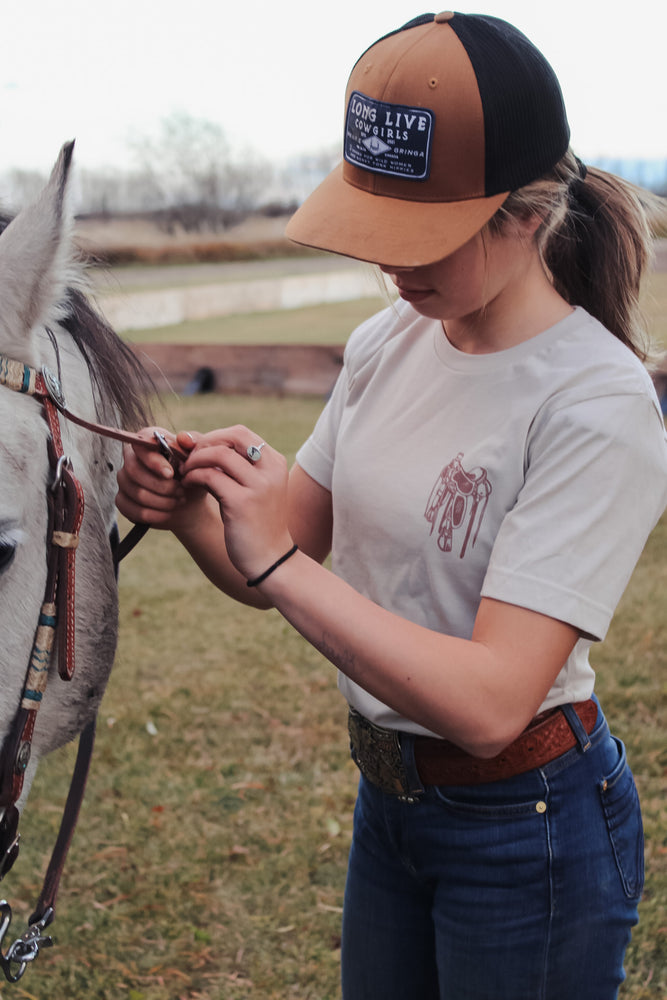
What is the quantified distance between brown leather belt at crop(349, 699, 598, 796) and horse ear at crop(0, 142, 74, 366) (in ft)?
2.59

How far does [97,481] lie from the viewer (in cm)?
132

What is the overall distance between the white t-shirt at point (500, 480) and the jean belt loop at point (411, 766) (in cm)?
3

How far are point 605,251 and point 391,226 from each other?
0.41 meters

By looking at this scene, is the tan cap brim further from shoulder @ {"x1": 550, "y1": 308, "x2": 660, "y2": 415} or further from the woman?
shoulder @ {"x1": 550, "y1": 308, "x2": 660, "y2": 415}

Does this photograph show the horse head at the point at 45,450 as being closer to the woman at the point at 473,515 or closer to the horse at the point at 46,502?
the horse at the point at 46,502

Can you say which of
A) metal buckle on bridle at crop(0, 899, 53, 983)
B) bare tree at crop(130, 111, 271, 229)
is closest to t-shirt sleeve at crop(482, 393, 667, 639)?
metal buckle on bridle at crop(0, 899, 53, 983)

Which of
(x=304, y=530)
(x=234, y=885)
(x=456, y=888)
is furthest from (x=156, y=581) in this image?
(x=456, y=888)

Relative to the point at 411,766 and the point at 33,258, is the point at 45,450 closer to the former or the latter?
the point at 33,258

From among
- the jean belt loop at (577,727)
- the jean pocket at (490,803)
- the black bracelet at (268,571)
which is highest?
the black bracelet at (268,571)

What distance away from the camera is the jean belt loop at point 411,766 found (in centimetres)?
135

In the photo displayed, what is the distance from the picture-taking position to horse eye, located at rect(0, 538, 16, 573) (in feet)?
3.51

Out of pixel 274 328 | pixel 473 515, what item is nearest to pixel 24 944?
pixel 473 515

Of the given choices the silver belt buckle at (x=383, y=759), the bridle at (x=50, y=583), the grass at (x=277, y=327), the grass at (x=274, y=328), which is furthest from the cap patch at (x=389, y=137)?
the grass at (x=274, y=328)

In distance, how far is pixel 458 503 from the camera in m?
1.28
